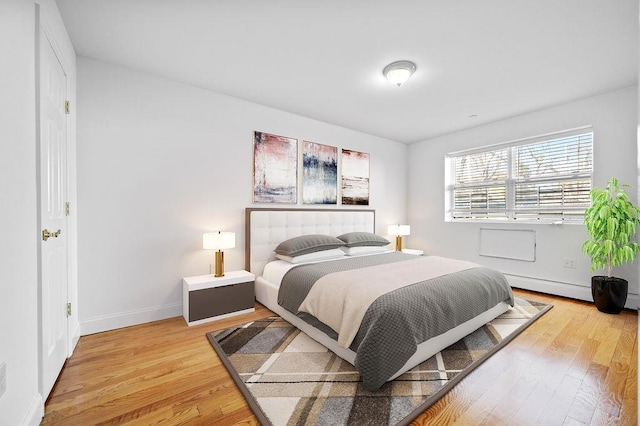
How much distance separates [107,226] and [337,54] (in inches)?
105

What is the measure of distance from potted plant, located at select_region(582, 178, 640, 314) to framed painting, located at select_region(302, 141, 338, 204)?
3.11 m

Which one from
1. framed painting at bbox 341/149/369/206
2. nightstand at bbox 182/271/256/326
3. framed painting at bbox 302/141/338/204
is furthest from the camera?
framed painting at bbox 341/149/369/206

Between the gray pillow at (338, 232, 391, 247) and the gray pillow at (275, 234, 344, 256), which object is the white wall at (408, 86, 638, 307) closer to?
the gray pillow at (338, 232, 391, 247)

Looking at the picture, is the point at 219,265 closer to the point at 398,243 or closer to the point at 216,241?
the point at 216,241

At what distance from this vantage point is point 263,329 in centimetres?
251

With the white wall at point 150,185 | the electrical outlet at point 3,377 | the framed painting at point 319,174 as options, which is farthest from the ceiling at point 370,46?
the electrical outlet at point 3,377

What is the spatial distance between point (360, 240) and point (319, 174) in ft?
3.84

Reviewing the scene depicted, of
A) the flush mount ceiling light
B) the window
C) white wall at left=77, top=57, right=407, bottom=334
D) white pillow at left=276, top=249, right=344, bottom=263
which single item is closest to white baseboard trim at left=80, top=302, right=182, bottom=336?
white wall at left=77, top=57, right=407, bottom=334

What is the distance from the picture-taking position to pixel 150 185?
273cm

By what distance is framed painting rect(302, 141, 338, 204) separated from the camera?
12.8 ft

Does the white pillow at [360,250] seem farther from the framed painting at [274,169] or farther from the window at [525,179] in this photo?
the window at [525,179]

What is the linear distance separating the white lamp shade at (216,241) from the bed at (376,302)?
18.3 inches

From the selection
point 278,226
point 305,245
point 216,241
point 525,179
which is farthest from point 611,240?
point 216,241

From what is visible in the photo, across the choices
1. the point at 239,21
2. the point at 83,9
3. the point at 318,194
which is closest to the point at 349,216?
the point at 318,194
